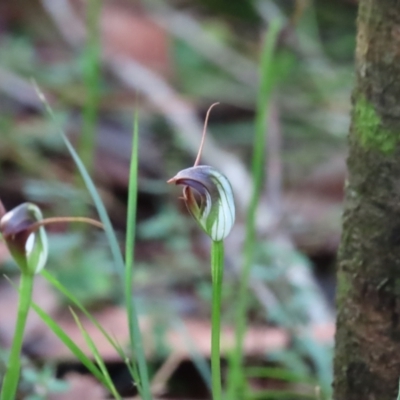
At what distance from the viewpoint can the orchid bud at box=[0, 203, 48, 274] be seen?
488mm

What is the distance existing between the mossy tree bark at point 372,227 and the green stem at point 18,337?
242 mm

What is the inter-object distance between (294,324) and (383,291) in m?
0.60

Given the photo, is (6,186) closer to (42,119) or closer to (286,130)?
(42,119)

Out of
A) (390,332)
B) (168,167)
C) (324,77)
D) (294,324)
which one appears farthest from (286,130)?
(390,332)

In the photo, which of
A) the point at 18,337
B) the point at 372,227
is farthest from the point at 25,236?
the point at 372,227

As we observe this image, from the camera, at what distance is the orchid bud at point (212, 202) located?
0.48 m

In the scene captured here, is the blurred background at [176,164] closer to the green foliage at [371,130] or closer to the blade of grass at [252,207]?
the blade of grass at [252,207]

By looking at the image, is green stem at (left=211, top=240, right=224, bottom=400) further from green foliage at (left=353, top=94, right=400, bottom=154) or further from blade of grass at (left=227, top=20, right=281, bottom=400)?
blade of grass at (left=227, top=20, right=281, bottom=400)

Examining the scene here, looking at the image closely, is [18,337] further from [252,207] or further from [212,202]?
[252,207]

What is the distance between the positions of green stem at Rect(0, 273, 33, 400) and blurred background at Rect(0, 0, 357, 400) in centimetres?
18

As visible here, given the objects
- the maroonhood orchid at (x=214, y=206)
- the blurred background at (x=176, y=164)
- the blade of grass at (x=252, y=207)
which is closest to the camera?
the maroonhood orchid at (x=214, y=206)

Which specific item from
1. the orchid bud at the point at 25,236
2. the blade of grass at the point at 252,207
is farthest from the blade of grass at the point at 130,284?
the blade of grass at the point at 252,207

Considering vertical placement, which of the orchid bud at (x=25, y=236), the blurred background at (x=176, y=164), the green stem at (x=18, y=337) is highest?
the blurred background at (x=176, y=164)

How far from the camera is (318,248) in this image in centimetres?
156
